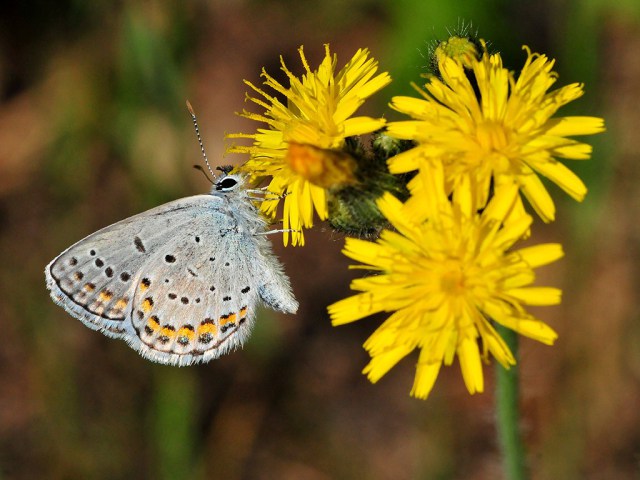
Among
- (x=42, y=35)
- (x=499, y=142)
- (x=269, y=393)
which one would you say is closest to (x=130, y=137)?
(x=42, y=35)

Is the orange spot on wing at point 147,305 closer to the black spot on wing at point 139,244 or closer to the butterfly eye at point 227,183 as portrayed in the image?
the black spot on wing at point 139,244

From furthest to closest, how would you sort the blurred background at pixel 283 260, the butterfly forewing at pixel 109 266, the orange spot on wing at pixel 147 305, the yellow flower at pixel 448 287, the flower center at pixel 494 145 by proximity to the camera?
1. the blurred background at pixel 283 260
2. the orange spot on wing at pixel 147 305
3. the butterfly forewing at pixel 109 266
4. the flower center at pixel 494 145
5. the yellow flower at pixel 448 287

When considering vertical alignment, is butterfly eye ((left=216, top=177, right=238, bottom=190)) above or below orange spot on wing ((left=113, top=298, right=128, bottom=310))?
above

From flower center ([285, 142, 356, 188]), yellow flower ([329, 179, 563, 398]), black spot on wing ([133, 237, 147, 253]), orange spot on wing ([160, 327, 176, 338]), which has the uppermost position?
flower center ([285, 142, 356, 188])

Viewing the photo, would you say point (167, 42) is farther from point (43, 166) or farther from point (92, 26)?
point (43, 166)

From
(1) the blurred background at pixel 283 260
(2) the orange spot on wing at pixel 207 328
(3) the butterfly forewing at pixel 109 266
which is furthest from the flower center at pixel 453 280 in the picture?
(1) the blurred background at pixel 283 260

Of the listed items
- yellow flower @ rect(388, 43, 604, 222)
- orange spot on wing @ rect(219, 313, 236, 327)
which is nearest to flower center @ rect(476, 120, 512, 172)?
yellow flower @ rect(388, 43, 604, 222)

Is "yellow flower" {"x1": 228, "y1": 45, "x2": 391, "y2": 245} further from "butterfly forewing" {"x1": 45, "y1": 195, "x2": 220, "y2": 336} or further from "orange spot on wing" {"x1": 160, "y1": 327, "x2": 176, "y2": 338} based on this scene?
"orange spot on wing" {"x1": 160, "y1": 327, "x2": 176, "y2": 338}
